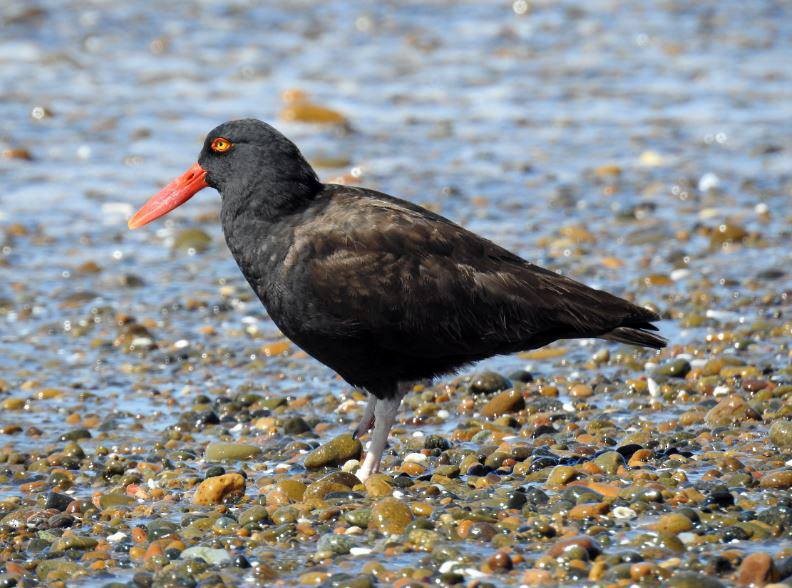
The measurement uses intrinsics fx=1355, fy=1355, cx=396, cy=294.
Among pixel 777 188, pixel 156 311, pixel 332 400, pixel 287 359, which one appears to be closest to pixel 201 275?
pixel 156 311

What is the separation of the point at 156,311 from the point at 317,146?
15.0ft

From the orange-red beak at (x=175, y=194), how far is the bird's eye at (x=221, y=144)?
0.62 ft

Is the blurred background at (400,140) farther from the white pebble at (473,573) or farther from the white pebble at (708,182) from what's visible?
the white pebble at (473,573)

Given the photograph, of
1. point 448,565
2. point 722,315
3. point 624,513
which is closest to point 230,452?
point 448,565

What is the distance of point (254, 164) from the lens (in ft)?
20.1

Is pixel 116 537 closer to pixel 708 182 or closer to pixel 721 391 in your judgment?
pixel 721 391

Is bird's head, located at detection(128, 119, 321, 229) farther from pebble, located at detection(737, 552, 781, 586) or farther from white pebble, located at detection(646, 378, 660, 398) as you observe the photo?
pebble, located at detection(737, 552, 781, 586)

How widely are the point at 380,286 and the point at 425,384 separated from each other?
1.61 metres

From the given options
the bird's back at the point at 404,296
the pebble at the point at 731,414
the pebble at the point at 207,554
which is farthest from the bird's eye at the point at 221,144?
the pebble at the point at 731,414

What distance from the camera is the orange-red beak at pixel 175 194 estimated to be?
259 inches

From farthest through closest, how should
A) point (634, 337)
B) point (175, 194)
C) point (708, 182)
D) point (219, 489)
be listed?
point (708, 182) < point (175, 194) < point (634, 337) < point (219, 489)

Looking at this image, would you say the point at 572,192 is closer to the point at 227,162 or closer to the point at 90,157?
the point at 90,157

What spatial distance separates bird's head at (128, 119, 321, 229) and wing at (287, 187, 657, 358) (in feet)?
0.68

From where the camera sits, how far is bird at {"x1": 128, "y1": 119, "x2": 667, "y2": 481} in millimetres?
5750
